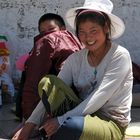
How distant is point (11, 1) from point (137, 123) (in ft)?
7.68

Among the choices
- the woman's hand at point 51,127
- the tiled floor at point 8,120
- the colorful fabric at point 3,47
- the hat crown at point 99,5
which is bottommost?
the tiled floor at point 8,120

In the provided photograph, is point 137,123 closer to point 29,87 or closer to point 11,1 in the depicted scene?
point 29,87

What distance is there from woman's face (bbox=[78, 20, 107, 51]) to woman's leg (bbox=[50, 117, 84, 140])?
1.76 ft

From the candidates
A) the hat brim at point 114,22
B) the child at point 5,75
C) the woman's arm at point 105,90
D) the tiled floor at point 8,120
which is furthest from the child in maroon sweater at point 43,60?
the child at point 5,75

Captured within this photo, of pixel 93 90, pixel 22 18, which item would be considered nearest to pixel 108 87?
pixel 93 90

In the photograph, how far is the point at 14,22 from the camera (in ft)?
19.2

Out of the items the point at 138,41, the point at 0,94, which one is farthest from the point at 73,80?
Result: the point at 138,41

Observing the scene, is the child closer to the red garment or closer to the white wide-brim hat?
the red garment

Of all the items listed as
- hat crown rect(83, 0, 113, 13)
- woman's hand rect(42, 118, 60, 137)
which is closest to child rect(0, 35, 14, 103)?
hat crown rect(83, 0, 113, 13)

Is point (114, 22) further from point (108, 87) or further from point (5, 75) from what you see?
point (5, 75)

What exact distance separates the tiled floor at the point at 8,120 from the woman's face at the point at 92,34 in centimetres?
156

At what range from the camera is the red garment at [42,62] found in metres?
3.95

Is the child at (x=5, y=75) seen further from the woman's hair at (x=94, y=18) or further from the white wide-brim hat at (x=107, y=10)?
the woman's hair at (x=94, y=18)

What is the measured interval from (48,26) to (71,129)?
1681 mm
